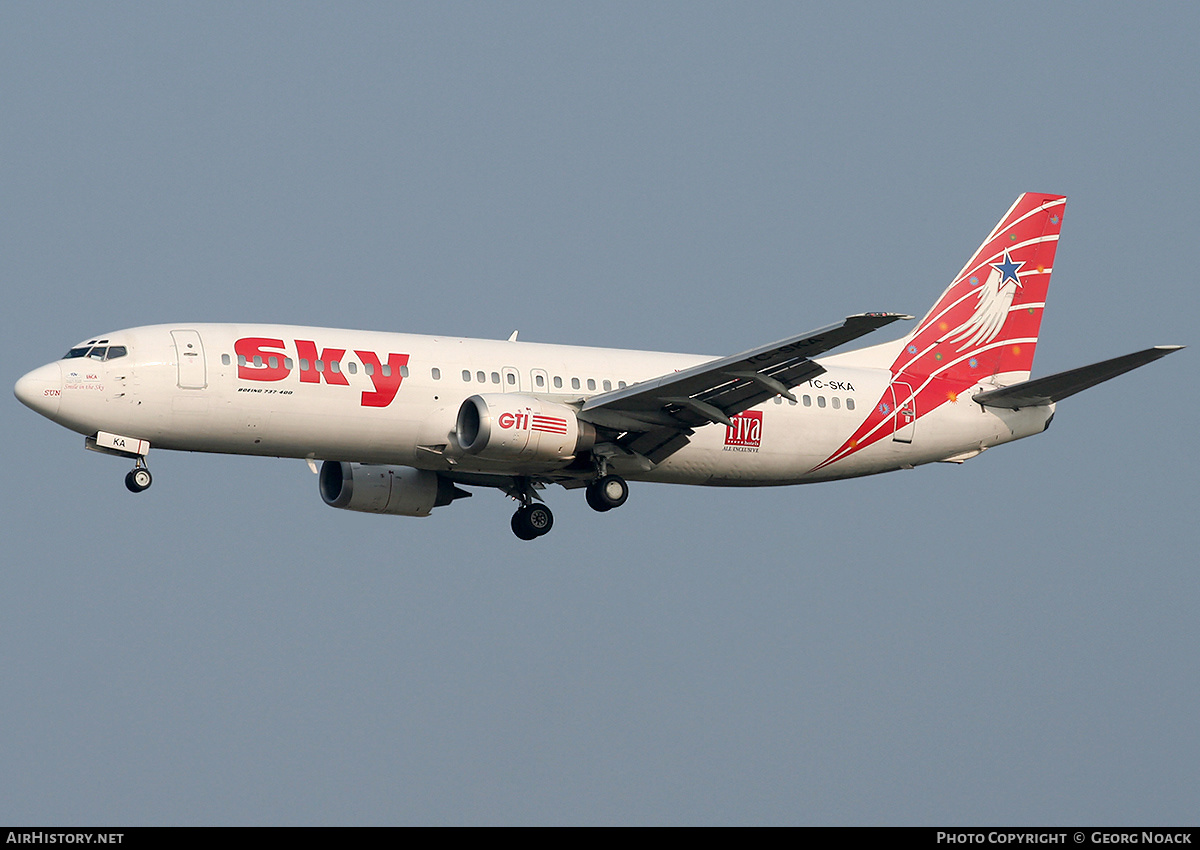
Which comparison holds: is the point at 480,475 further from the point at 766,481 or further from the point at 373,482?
the point at 766,481

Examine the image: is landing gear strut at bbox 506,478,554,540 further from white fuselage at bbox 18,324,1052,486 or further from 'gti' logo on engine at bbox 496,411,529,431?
'gti' logo on engine at bbox 496,411,529,431

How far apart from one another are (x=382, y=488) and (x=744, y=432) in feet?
30.2

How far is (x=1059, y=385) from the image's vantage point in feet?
143

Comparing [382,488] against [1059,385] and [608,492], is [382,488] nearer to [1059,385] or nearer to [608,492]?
[608,492]

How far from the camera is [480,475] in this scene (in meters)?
44.4

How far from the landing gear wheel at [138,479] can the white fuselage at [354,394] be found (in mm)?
720

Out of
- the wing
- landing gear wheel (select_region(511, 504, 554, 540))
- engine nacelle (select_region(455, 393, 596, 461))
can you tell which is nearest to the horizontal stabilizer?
the wing

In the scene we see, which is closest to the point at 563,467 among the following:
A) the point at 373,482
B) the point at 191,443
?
the point at 373,482

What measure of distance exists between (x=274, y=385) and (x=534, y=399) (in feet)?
19.4

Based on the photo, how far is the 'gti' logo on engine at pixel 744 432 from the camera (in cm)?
4300

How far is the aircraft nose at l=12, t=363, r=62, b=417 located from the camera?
37.6 metres
